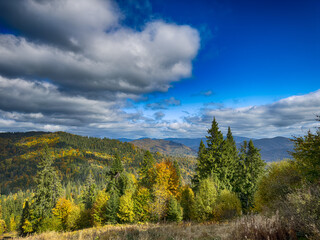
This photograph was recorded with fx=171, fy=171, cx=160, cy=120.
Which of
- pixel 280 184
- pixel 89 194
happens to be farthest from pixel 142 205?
pixel 89 194

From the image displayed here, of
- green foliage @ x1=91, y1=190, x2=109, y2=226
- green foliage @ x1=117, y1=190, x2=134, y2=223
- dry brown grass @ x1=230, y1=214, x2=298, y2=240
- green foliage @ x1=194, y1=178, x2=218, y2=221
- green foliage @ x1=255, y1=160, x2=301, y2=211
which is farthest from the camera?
green foliage @ x1=91, y1=190, x2=109, y2=226

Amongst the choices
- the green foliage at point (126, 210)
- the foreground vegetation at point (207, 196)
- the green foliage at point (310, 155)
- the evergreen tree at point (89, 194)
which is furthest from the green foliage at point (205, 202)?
the evergreen tree at point (89, 194)

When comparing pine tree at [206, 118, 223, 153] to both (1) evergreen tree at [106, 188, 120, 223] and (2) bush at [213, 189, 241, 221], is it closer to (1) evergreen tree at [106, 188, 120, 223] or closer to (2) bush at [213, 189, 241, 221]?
(2) bush at [213, 189, 241, 221]

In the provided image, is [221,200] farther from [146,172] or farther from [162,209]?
[146,172]

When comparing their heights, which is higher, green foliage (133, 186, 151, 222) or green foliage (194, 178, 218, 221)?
green foliage (194, 178, 218, 221)

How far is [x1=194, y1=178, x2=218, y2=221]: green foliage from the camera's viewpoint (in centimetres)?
2345

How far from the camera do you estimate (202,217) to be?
78.1ft

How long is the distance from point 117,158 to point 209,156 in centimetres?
2338

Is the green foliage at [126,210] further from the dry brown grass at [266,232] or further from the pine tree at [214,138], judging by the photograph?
the dry brown grass at [266,232]

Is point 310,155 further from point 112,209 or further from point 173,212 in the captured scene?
point 112,209

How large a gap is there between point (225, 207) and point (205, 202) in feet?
8.65

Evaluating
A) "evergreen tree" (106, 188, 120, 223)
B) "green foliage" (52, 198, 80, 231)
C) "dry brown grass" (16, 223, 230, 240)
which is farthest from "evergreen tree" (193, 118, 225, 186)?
"green foliage" (52, 198, 80, 231)

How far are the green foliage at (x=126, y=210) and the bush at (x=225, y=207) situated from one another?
55.2ft

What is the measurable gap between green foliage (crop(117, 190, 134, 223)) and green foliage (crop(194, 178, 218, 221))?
14191mm
